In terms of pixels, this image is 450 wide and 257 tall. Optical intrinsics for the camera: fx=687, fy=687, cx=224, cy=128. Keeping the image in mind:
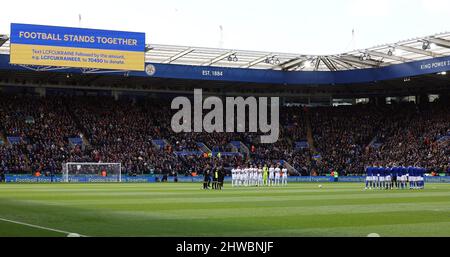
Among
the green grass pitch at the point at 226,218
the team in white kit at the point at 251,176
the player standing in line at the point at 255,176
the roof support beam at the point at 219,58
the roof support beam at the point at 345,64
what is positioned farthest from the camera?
the roof support beam at the point at 345,64

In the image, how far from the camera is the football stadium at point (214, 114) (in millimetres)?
54344

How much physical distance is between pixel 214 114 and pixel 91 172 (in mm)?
16869

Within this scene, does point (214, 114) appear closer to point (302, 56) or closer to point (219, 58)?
point (219, 58)

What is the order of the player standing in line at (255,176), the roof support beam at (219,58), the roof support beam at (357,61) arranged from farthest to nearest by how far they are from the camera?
1. the roof support beam at (357,61)
2. the roof support beam at (219,58)
3. the player standing in line at (255,176)

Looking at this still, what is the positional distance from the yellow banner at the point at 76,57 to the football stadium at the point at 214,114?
8cm

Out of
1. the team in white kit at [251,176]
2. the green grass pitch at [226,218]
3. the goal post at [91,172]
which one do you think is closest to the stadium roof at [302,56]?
the goal post at [91,172]

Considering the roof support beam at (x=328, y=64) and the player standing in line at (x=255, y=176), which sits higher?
the roof support beam at (x=328, y=64)

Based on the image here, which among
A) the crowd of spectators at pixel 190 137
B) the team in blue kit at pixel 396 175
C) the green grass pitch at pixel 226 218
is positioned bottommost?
the green grass pitch at pixel 226 218

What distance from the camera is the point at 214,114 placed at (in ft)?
227

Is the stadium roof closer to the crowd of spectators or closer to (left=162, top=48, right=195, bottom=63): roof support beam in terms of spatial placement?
(left=162, top=48, right=195, bottom=63): roof support beam

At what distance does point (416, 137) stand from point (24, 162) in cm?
3669

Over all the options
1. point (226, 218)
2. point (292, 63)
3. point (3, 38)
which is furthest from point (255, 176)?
point (226, 218)

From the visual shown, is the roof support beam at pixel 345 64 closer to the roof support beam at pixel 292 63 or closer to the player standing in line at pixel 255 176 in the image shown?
the roof support beam at pixel 292 63
